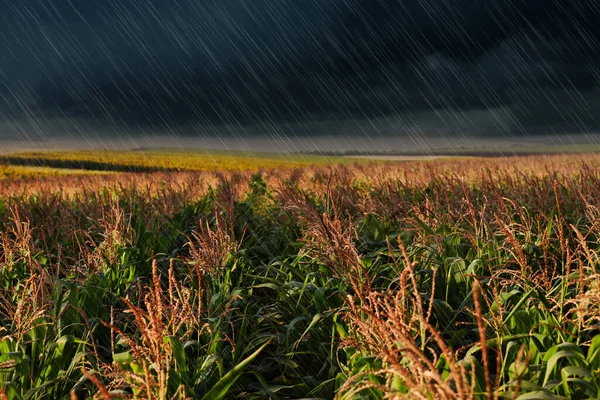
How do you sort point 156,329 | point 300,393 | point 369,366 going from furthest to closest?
point 300,393 < point 369,366 < point 156,329

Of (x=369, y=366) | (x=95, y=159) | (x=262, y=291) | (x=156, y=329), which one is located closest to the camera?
(x=156, y=329)

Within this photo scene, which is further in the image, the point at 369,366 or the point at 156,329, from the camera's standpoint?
the point at 369,366

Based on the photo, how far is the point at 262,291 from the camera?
4.98 metres

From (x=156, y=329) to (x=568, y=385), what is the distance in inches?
76.1

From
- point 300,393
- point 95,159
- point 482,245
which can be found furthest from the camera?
point 95,159

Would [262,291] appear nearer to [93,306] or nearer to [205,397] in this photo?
[93,306]

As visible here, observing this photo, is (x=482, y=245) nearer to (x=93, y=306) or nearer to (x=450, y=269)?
(x=450, y=269)

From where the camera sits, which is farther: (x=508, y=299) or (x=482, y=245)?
(x=482, y=245)

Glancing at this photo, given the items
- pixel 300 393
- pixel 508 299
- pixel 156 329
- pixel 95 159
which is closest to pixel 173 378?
pixel 156 329

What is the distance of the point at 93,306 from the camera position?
4.21 m

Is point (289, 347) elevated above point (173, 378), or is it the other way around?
point (173, 378)

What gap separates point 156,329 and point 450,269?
112 inches

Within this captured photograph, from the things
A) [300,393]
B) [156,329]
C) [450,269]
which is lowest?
[300,393]

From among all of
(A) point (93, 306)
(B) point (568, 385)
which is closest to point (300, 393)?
(B) point (568, 385)
